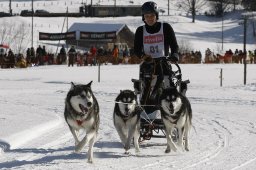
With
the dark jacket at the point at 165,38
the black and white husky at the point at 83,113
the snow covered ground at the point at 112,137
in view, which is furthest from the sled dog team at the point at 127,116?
the dark jacket at the point at 165,38

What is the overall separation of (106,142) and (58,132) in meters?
1.30

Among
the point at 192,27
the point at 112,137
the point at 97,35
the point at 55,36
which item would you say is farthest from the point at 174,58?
the point at 192,27

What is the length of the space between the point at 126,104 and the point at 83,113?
0.75 metres

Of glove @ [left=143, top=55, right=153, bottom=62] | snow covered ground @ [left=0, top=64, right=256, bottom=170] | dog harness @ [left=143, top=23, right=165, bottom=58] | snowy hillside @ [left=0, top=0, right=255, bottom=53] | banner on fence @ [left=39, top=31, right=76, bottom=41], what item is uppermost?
snowy hillside @ [left=0, top=0, right=255, bottom=53]

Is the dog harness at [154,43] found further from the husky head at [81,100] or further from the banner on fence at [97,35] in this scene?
the banner on fence at [97,35]

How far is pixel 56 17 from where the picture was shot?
9231 cm

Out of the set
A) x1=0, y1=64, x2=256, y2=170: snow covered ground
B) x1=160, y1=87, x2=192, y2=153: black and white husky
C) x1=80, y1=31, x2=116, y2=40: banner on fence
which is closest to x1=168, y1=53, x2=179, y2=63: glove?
x1=160, y1=87, x2=192, y2=153: black and white husky

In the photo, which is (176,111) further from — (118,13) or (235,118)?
(118,13)

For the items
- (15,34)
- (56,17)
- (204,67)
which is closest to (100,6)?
(56,17)

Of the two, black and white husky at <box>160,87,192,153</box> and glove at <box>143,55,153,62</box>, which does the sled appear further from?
black and white husky at <box>160,87,192,153</box>

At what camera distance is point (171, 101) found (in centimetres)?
805

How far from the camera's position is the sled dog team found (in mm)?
7703

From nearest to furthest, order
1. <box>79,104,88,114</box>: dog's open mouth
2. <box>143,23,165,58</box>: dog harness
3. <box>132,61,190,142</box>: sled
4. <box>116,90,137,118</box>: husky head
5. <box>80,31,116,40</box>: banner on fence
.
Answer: <box>79,104,88,114</box>: dog's open mouth
<box>116,90,137,118</box>: husky head
<box>132,61,190,142</box>: sled
<box>143,23,165,58</box>: dog harness
<box>80,31,116,40</box>: banner on fence

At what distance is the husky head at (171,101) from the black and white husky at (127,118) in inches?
16.1
